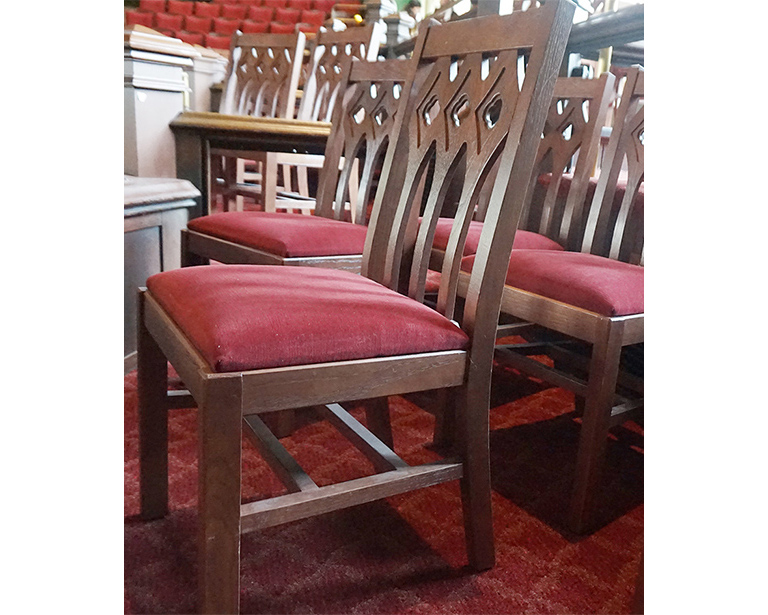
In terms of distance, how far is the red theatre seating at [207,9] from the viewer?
7.52 metres

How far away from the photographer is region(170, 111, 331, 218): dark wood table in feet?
6.51

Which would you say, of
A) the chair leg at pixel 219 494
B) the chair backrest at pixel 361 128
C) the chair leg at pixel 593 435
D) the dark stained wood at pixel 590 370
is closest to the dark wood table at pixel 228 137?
the chair backrest at pixel 361 128

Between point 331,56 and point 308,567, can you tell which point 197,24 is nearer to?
point 331,56

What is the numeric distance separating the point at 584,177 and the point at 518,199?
0.87m

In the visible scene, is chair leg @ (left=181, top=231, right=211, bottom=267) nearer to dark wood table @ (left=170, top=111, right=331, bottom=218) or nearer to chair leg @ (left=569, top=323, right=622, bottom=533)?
dark wood table @ (left=170, top=111, right=331, bottom=218)

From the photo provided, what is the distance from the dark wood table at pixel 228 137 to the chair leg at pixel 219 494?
4.36 ft

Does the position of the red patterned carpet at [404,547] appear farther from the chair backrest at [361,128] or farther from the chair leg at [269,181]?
the chair leg at [269,181]

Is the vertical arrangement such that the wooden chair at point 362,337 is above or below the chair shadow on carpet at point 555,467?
above

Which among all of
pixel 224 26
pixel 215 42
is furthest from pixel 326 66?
pixel 224 26

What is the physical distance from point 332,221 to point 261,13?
22.1 feet

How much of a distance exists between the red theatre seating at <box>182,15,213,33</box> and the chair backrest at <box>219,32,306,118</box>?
493 centimetres

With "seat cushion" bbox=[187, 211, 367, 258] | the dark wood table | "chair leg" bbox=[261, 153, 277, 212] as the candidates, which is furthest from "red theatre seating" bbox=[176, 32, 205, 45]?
"seat cushion" bbox=[187, 211, 367, 258]

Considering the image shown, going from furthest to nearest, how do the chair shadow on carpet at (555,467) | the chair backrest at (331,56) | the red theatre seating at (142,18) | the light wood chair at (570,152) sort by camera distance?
the red theatre seating at (142,18)
the chair backrest at (331,56)
the light wood chair at (570,152)
the chair shadow on carpet at (555,467)
